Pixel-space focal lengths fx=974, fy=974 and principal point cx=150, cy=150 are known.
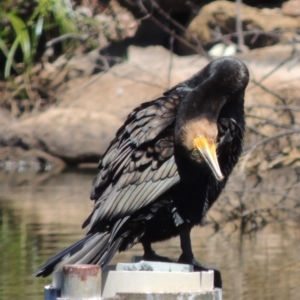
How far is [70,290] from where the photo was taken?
140 inches

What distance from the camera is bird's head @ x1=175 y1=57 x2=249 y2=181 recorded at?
14.0ft

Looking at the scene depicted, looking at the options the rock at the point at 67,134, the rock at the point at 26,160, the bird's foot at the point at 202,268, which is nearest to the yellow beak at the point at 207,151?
the bird's foot at the point at 202,268

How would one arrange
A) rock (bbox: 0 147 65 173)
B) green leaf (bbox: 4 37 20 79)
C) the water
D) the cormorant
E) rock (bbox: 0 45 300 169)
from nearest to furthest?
the cormorant
the water
rock (bbox: 0 45 300 169)
rock (bbox: 0 147 65 173)
green leaf (bbox: 4 37 20 79)

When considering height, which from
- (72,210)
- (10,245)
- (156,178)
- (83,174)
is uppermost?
(156,178)

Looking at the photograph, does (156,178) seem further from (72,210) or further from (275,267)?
(72,210)

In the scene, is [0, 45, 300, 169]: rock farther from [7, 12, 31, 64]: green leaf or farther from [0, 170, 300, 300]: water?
[0, 170, 300, 300]: water

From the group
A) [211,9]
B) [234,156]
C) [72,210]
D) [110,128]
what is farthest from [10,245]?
[211,9]

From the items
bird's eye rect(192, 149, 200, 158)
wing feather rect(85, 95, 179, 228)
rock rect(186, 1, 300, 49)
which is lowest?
rock rect(186, 1, 300, 49)

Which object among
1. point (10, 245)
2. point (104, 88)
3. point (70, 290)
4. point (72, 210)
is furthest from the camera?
point (104, 88)

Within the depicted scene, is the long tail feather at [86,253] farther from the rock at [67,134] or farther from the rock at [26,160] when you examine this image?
the rock at [26,160]

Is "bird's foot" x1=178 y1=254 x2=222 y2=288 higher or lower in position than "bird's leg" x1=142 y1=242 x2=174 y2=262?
higher

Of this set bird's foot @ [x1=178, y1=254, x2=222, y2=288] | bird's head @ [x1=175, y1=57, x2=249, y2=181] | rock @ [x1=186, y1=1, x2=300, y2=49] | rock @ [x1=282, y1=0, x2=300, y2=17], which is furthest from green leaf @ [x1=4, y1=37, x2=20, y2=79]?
bird's foot @ [x1=178, y1=254, x2=222, y2=288]

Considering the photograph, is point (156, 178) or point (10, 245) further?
point (10, 245)

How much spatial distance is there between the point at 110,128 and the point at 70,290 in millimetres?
8343
